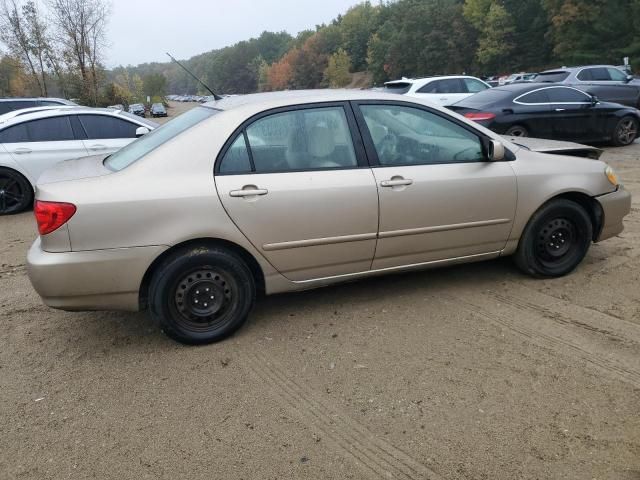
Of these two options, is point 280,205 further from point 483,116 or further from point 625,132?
point 625,132

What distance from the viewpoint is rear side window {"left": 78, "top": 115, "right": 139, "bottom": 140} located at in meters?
8.05

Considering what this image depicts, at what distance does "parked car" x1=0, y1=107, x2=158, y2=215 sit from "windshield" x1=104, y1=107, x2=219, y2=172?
13.1 feet

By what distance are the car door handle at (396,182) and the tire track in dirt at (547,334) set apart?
993 millimetres

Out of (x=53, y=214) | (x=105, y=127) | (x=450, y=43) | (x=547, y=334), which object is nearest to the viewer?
(x=53, y=214)

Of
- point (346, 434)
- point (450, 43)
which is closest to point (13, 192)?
point (346, 434)

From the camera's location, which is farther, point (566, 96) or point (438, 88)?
point (438, 88)

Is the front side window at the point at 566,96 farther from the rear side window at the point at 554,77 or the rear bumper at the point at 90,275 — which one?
the rear bumper at the point at 90,275

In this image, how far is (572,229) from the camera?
437 centimetres

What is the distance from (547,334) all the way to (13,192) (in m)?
7.46

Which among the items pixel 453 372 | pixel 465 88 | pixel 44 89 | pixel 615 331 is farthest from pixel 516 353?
pixel 44 89

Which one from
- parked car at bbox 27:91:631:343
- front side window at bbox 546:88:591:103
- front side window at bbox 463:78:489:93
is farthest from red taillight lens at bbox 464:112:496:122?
parked car at bbox 27:91:631:343

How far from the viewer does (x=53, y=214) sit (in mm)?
3121

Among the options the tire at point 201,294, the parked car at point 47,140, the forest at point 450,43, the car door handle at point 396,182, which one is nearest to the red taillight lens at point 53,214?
the tire at point 201,294

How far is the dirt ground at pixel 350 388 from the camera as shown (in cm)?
246
